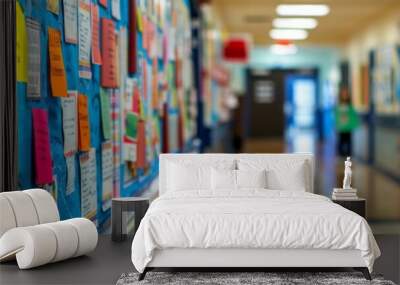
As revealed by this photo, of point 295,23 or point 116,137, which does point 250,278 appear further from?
point 295,23

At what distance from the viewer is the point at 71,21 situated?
223 inches

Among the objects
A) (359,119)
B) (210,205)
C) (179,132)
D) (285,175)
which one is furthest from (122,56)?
(359,119)

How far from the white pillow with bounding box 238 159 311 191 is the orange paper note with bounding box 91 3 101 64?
143cm

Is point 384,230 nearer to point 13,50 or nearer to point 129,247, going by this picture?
point 129,247

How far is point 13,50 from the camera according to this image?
459cm

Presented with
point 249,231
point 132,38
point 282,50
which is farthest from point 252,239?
point 282,50

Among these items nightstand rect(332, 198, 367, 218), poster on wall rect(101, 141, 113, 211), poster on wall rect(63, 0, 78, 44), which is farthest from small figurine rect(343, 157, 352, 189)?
poster on wall rect(63, 0, 78, 44)

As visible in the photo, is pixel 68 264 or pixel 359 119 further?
pixel 359 119

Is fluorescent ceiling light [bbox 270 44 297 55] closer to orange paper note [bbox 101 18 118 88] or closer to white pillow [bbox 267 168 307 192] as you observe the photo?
orange paper note [bbox 101 18 118 88]

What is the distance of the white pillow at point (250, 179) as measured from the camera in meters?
6.24

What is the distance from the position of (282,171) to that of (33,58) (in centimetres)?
236

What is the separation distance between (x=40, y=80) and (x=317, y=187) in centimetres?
722

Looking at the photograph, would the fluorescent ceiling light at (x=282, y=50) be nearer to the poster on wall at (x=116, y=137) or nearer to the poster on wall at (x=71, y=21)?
the poster on wall at (x=116, y=137)

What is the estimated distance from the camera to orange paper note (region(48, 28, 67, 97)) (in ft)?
17.1
